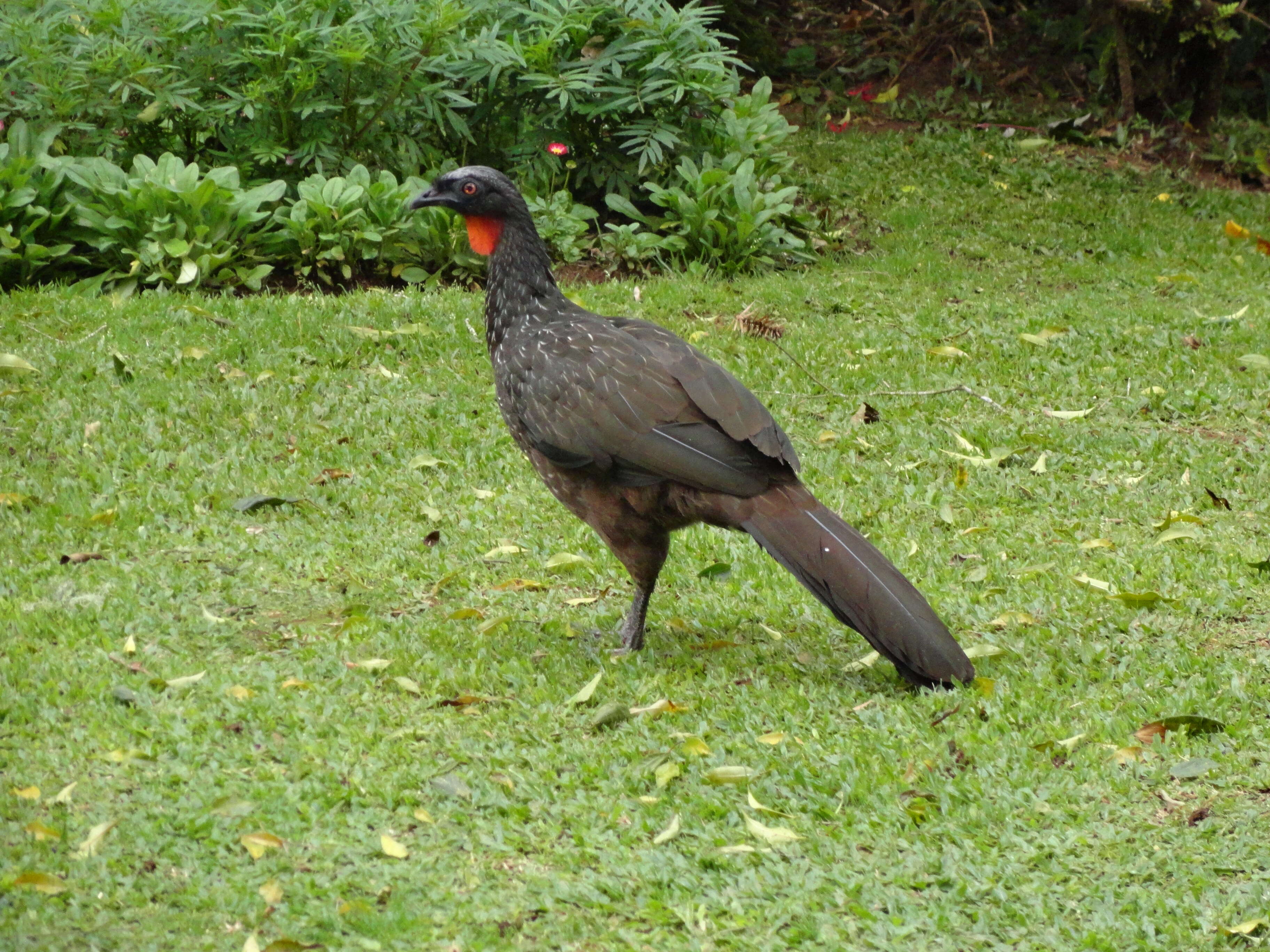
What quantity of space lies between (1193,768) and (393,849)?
2422mm

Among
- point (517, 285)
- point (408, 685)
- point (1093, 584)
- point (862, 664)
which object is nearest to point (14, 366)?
point (517, 285)

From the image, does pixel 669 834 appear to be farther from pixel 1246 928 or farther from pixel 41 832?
pixel 41 832

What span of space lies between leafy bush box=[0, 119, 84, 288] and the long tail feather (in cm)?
585

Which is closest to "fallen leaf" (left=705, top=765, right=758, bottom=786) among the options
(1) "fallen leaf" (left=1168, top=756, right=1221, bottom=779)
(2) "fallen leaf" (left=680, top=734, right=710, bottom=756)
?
(2) "fallen leaf" (left=680, top=734, right=710, bottom=756)

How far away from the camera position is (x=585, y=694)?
4.73 m

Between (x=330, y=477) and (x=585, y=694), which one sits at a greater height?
(x=585, y=694)

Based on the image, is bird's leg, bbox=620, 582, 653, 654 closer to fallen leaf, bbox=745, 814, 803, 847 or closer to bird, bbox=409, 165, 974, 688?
bird, bbox=409, 165, 974, 688

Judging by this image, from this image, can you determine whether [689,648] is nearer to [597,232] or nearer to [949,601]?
[949,601]

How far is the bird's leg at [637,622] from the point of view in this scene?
204 inches

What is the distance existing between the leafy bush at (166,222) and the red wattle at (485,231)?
3.51 metres

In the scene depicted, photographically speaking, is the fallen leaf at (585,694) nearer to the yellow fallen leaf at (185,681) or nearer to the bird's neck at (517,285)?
the yellow fallen leaf at (185,681)

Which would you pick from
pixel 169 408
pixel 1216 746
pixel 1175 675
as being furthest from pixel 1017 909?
pixel 169 408

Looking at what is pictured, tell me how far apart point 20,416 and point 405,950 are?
4.61 metres

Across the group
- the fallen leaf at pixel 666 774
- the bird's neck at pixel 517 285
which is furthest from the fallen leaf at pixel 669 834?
the bird's neck at pixel 517 285
